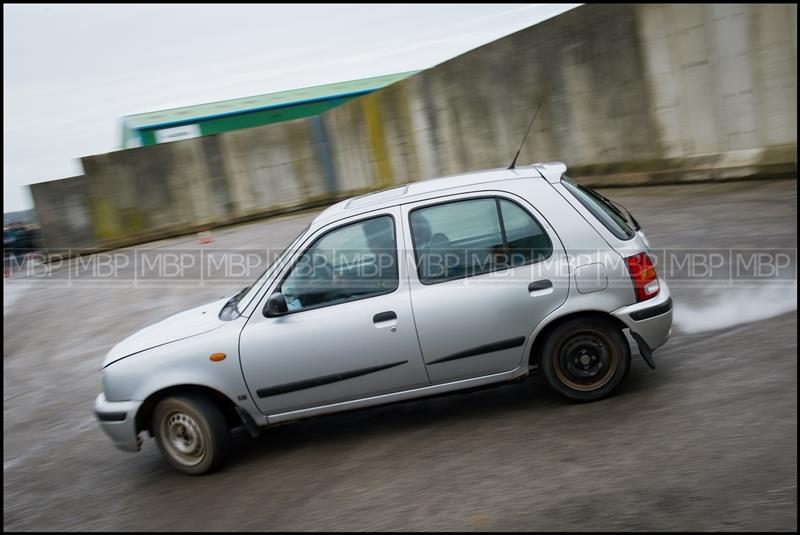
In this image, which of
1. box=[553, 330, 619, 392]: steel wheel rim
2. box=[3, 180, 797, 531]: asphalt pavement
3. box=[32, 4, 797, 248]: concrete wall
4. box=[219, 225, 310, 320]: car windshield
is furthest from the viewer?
box=[32, 4, 797, 248]: concrete wall

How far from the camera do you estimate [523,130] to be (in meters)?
15.5

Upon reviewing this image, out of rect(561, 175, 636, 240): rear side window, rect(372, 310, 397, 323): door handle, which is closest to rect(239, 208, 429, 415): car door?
rect(372, 310, 397, 323): door handle

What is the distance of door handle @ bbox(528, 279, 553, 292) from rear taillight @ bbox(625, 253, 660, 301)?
1.83 feet

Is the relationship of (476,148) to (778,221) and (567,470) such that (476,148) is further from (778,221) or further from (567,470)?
(567,470)

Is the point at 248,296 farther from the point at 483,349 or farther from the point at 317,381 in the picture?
the point at 483,349

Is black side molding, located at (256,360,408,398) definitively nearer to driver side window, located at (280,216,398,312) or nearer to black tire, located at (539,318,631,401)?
driver side window, located at (280,216,398,312)

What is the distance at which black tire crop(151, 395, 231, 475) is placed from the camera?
198 inches

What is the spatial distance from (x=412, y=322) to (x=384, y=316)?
0.19m

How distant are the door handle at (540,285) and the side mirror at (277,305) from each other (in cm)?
166

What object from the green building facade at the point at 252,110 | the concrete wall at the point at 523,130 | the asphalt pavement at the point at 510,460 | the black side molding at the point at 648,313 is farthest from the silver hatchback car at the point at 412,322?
the green building facade at the point at 252,110

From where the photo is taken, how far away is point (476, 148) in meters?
17.3

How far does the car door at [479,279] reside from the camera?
490cm

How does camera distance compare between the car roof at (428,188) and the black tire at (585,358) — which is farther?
the car roof at (428,188)

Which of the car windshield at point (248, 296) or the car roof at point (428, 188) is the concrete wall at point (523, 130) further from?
the car windshield at point (248, 296)
